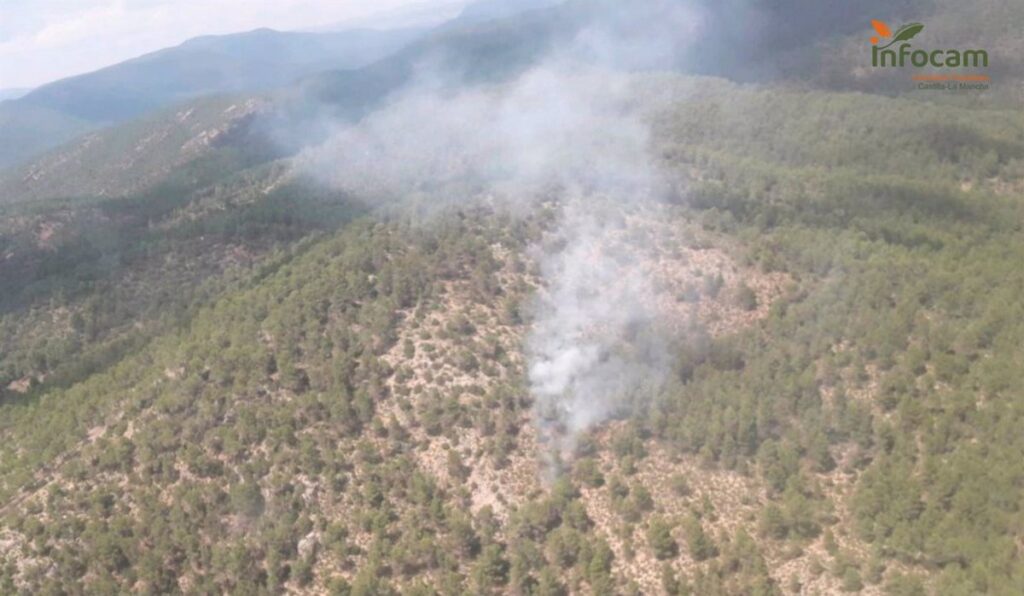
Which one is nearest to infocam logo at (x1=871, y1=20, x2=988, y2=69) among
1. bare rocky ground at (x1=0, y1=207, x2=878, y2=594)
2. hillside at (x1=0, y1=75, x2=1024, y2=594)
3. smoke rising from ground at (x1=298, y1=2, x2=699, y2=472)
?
smoke rising from ground at (x1=298, y1=2, x2=699, y2=472)

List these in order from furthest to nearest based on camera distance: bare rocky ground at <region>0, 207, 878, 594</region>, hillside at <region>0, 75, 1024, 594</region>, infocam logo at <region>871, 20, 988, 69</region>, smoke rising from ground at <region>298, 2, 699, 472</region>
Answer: infocam logo at <region>871, 20, 988, 69</region>, smoke rising from ground at <region>298, 2, 699, 472</region>, bare rocky ground at <region>0, 207, 878, 594</region>, hillside at <region>0, 75, 1024, 594</region>

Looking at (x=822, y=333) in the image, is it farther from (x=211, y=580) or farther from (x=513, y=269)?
(x=211, y=580)

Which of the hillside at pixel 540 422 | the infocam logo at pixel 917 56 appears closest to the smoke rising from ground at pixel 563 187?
the hillside at pixel 540 422

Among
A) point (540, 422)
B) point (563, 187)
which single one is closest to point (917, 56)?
point (563, 187)

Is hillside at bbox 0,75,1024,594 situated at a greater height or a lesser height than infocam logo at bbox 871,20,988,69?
lesser

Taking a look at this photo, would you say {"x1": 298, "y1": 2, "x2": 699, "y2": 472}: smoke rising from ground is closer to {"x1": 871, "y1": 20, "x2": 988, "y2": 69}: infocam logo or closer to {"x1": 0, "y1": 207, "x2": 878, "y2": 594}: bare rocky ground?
{"x1": 0, "y1": 207, "x2": 878, "y2": 594}: bare rocky ground

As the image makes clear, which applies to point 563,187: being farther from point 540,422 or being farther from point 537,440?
point 537,440

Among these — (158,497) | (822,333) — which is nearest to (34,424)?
(158,497)
